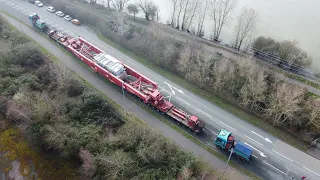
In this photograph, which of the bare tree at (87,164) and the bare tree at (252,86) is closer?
the bare tree at (87,164)

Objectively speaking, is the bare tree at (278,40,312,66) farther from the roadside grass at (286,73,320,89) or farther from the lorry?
the lorry

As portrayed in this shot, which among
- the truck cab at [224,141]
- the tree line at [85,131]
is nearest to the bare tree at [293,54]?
the truck cab at [224,141]

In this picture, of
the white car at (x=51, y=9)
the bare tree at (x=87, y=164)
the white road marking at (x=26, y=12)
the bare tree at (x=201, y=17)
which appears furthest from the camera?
the white car at (x=51, y=9)

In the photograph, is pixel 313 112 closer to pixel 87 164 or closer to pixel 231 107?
pixel 231 107

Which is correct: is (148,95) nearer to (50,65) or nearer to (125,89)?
(125,89)

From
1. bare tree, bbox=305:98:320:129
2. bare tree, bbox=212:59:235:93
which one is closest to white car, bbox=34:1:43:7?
bare tree, bbox=212:59:235:93

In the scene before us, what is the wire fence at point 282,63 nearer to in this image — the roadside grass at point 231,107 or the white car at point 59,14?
the roadside grass at point 231,107
